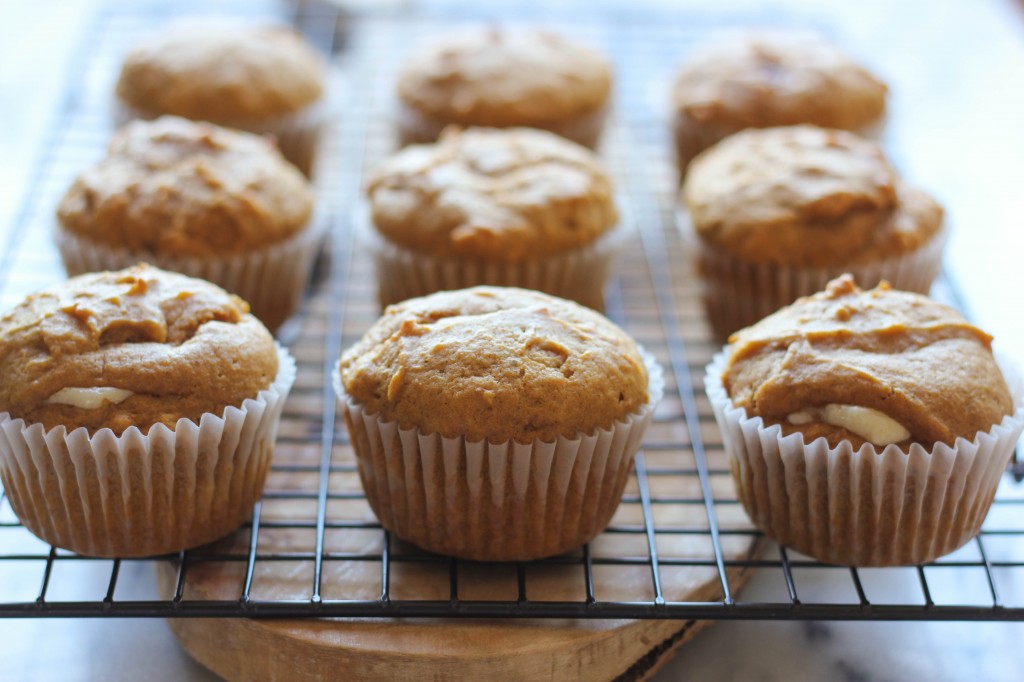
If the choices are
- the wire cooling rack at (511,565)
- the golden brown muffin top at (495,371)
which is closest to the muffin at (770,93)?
the wire cooling rack at (511,565)

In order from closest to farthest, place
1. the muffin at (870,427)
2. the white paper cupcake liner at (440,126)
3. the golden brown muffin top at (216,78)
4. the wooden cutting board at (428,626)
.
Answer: the wooden cutting board at (428,626) → the muffin at (870,427) → the golden brown muffin top at (216,78) → the white paper cupcake liner at (440,126)

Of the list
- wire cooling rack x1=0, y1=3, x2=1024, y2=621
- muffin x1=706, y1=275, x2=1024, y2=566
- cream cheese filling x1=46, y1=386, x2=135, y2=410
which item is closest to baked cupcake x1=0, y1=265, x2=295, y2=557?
cream cheese filling x1=46, y1=386, x2=135, y2=410

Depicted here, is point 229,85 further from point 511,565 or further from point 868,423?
point 868,423

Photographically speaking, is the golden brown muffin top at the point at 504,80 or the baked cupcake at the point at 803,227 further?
the golden brown muffin top at the point at 504,80

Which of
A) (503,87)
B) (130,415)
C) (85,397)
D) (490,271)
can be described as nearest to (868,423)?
(490,271)

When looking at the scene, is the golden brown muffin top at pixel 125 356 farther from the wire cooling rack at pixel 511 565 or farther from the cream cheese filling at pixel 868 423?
the cream cheese filling at pixel 868 423

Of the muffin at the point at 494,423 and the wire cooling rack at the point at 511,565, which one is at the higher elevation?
the muffin at the point at 494,423
